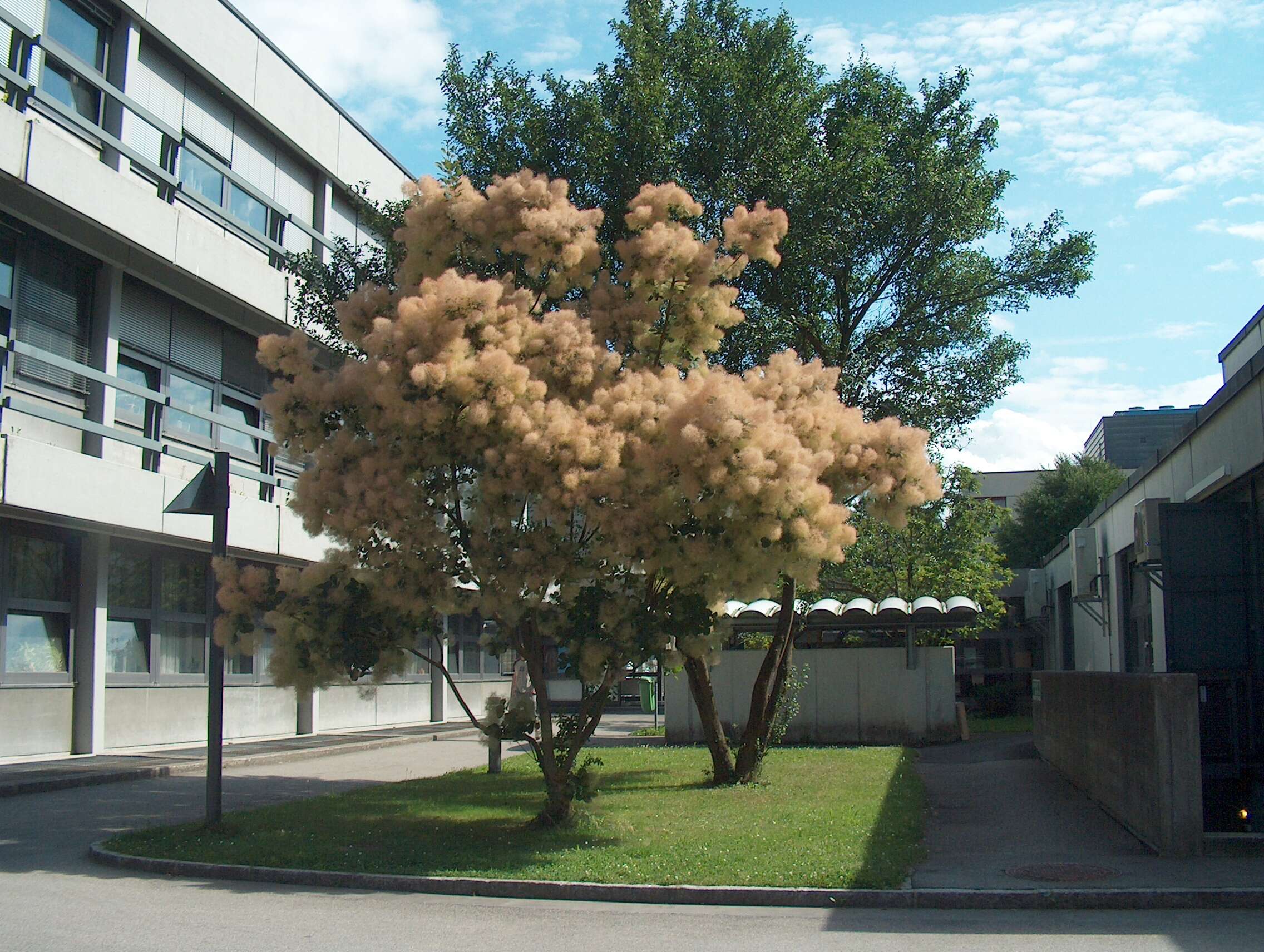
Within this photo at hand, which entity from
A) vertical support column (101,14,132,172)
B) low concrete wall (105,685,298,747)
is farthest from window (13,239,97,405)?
low concrete wall (105,685,298,747)

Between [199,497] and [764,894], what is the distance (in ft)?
21.0

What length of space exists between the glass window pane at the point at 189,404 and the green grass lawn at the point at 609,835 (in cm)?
844

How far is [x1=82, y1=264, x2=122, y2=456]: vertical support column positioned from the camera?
17.5 m

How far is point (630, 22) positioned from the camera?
17219 millimetres

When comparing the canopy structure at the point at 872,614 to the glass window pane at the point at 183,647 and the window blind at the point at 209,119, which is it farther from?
the window blind at the point at 209,119

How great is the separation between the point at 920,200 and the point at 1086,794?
8792mm

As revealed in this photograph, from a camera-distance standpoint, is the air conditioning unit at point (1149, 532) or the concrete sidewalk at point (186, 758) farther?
the concrete sidewalk at point (186, 758)

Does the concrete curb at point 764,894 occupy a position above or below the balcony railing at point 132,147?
below

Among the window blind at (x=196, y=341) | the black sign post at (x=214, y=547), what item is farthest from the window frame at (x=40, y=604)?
the black sign post at (x=214, y=547)

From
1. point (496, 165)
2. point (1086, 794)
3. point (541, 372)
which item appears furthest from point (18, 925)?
point (496, 165)

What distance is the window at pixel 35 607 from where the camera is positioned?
1617 cm

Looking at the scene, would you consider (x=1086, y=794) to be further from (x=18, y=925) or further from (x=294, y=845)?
(x=18, y=925)

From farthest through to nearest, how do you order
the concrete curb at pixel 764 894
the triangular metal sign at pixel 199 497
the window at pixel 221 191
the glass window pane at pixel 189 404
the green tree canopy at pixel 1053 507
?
the green tree canopy at pixel 1053 507
the window at pixel 221 191
the glass window pane at pixel 189 404
the triangular metal sign at pixel 199 497
the concrete curb at pixel 764 894

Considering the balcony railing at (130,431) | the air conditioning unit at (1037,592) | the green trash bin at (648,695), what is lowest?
the green trash bin at (648,695)
